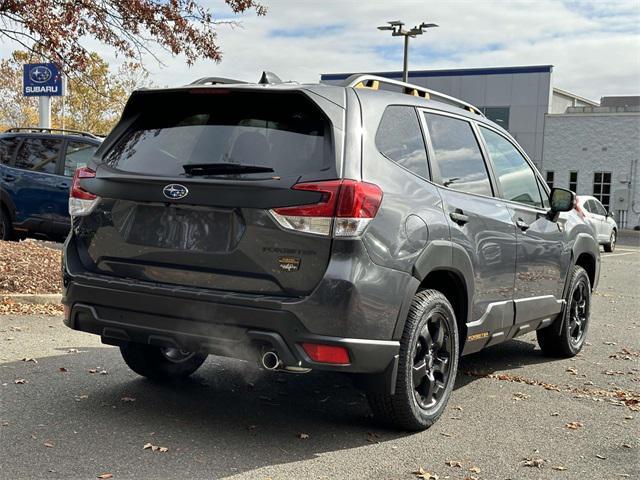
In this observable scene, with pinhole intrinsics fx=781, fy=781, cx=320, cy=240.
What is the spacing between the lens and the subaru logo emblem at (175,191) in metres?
4.12

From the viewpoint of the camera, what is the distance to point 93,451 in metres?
3.99

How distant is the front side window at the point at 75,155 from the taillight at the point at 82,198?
7.82 m

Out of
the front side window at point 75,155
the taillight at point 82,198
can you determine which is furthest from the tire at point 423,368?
the front side window at point 75,155

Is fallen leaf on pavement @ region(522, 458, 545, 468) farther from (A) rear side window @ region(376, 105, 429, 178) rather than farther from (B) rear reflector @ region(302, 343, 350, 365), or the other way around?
(A) rear side window @ region(376, 105, 429, 178)

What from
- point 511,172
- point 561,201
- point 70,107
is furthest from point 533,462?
point 70,107

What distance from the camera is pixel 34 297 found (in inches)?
319

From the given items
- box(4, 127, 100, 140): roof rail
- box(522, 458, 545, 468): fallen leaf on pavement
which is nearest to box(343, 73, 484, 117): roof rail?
box(522, 458, 545, 468): fallen leaf on pavement

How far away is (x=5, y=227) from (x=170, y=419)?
8.76m

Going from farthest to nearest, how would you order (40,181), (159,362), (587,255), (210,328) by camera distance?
(40,181) < (587,255) < (159,362) < (210,328)

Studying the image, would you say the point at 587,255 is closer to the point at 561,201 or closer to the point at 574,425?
the point at 561,201

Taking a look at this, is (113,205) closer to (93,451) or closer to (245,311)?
(245,311)

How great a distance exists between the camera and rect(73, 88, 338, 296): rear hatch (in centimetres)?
394

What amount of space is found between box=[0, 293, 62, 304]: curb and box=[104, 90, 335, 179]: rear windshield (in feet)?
13.1

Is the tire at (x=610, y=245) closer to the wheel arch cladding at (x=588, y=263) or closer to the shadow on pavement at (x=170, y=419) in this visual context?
the wheel arch cladding at (x=588, y=263)
